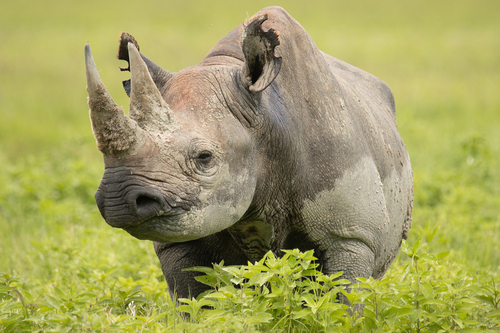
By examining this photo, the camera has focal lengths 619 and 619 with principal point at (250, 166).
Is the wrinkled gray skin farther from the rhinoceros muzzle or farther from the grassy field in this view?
the grassy field

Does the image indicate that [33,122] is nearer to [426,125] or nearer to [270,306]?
[426,125]

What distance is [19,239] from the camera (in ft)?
21.1

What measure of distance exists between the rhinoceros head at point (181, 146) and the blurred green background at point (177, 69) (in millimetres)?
434

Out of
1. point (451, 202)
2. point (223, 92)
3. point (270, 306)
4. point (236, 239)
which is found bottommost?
point (451, 202)

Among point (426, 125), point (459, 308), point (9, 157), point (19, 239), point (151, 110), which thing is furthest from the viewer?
point (426, 125)

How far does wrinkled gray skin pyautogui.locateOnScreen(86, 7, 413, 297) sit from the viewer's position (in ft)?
9.07

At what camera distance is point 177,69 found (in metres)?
15.4

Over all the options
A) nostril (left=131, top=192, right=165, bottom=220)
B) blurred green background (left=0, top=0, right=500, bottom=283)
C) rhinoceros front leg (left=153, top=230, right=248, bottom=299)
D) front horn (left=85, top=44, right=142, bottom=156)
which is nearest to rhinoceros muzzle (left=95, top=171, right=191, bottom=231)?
nostril (left=131, top=192, right=165, bottom=220)

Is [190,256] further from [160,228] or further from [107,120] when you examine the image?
[107,120]

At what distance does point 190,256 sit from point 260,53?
131 centimetres

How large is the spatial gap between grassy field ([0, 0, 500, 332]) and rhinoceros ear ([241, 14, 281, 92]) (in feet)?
3.33

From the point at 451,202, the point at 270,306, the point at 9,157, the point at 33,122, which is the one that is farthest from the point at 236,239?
the point at 33,122

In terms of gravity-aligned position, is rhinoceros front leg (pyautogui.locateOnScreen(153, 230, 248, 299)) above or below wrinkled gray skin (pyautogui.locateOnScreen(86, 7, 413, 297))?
below

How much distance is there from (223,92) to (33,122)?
32.7ft
